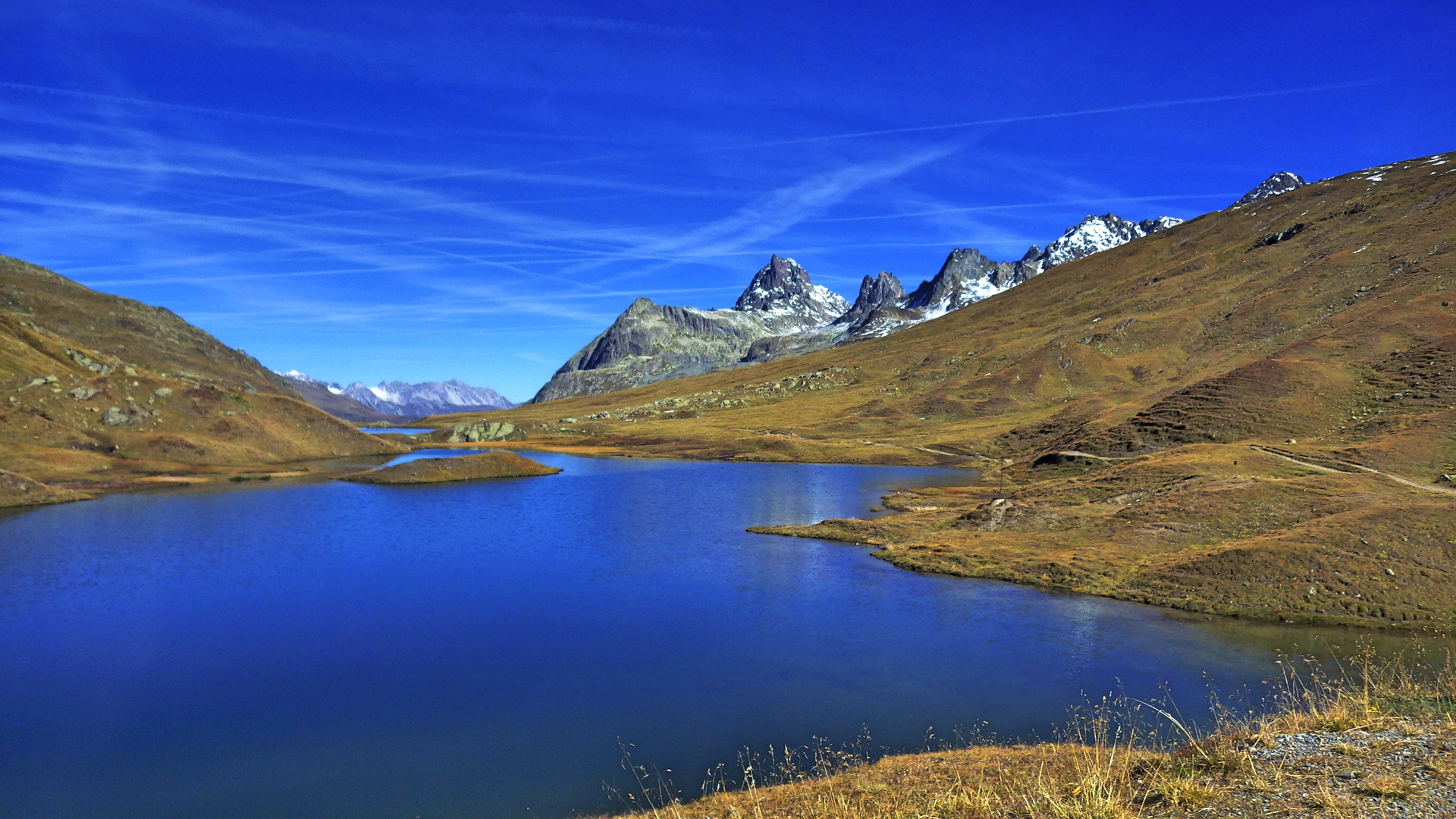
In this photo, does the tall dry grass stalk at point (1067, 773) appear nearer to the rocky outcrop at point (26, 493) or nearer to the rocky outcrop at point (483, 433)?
the rocky outcrop at point (26, 493)

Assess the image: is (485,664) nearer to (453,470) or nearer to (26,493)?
(26,493)

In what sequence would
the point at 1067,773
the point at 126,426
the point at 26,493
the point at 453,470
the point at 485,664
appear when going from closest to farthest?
the point at 1067,773
the point at 485,664
the point at 26,493
the point at 453,470
the point at 126,426

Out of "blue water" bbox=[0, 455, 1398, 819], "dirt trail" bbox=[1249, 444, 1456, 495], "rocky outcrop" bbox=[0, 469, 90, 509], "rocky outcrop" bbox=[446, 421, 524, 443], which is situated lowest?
"blue water" bbox=[0, 455, 1398, 819]

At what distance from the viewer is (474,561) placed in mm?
52219

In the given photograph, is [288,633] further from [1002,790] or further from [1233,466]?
[1233,466]

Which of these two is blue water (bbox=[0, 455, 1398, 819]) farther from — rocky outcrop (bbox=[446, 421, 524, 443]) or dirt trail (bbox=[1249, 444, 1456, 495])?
rocky outcrop (bbox=[446, 421, 524, 443])

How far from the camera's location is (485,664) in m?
30.9

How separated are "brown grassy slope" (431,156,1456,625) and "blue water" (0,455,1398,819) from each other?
497cm

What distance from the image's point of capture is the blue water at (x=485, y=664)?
22.0m

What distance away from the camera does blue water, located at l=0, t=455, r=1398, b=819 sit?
72.2 ft

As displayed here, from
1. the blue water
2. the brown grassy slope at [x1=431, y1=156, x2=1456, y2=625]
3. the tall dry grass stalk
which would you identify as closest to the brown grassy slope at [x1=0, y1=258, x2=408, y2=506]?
the blue water

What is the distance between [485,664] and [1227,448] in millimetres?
53740

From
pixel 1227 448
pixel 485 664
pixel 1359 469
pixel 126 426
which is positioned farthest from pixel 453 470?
pixel 1359 469

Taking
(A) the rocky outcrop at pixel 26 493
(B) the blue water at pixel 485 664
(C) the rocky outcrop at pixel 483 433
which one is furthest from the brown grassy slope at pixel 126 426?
(C) the rocky outcrop at pixel 483 433
